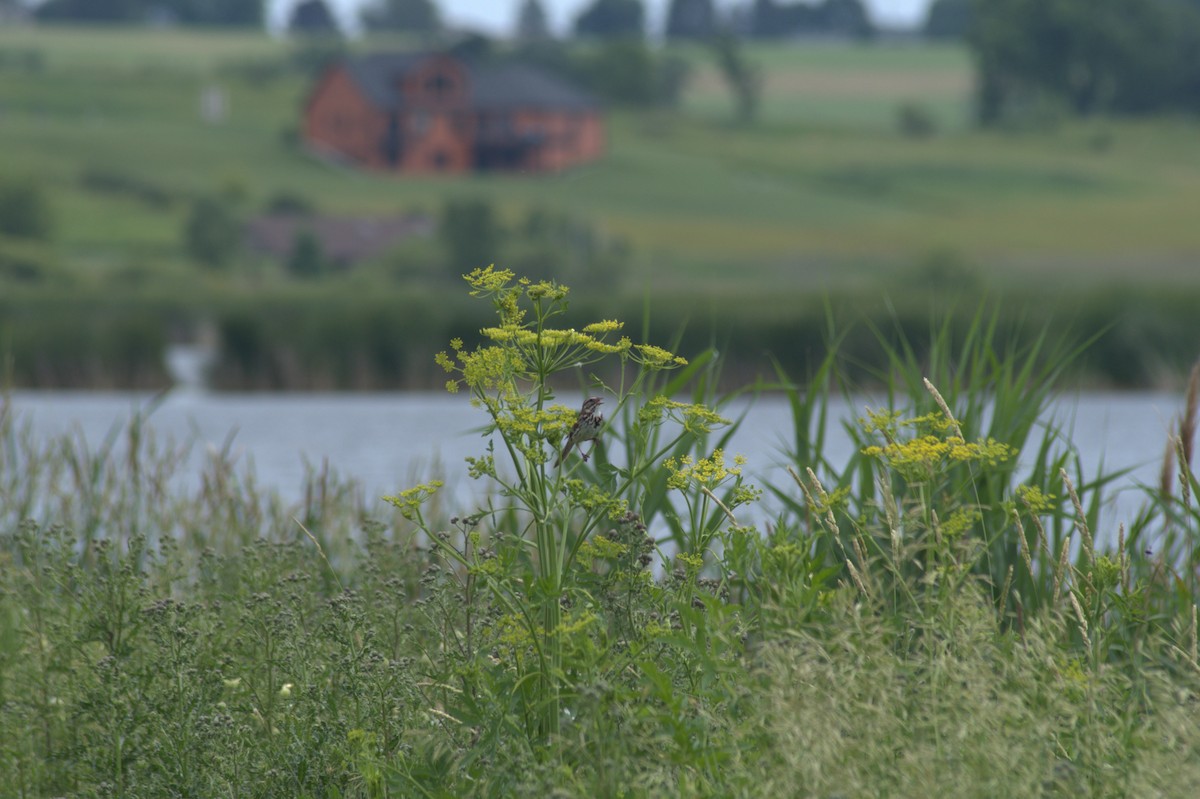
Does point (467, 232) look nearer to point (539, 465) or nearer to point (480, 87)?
point (480, 87)

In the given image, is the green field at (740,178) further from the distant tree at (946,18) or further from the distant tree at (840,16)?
the distant tree at (840,16)

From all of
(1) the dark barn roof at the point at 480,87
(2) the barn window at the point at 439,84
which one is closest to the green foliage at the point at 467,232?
(1) the dark barn roof at the point at 480,87

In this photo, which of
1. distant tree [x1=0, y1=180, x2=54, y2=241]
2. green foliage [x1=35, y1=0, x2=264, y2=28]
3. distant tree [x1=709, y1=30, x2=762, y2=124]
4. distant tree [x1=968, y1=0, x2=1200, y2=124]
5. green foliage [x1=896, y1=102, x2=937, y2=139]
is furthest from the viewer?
green foliage [x1=35, y1=0, x2=264, y2=28]

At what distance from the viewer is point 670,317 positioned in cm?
2748

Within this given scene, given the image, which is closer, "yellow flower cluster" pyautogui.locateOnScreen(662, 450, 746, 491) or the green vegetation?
the green vegetation

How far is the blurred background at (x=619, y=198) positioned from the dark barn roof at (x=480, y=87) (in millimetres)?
2290

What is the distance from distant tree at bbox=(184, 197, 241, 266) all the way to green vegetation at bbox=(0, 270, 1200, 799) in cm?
5032

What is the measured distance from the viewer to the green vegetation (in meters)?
3.06

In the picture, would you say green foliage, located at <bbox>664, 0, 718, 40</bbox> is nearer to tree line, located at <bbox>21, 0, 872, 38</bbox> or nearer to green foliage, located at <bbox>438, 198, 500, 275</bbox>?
tree line, located at <bbox>21, 0, 872, 38</bbox>

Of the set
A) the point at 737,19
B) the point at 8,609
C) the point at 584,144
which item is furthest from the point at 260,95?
the point at 8,609

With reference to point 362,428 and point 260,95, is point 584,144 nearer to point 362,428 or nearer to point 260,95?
point 260,95

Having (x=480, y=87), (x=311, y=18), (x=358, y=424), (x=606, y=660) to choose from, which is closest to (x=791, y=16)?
(x=311, y=18)

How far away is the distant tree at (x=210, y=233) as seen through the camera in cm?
5388

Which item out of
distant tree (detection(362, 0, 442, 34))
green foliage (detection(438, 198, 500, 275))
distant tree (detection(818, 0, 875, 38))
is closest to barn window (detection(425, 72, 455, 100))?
green foliage (detection(438, 198, 500, 275))
